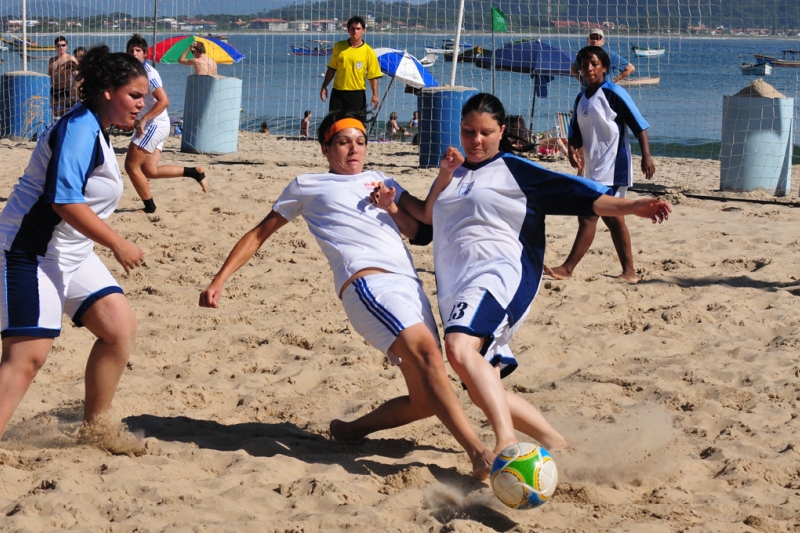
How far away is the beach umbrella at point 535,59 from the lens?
14.7 m

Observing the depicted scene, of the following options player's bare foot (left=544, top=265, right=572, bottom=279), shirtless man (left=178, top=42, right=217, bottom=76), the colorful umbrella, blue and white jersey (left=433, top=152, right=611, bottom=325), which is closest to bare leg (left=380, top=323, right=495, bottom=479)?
blue and white jersey (left=433, top=152, right=611, bottom=325)

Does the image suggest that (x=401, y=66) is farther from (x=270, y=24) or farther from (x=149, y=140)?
(x=149, y=140)

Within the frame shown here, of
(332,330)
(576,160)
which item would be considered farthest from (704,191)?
(332,330)

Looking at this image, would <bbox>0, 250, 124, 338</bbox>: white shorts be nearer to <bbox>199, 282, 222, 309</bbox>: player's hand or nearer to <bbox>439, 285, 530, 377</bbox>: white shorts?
<bbox>199, 282, 222, 309</bbox>: player's hand

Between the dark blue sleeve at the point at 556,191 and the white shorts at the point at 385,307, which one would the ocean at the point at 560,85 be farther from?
the white shorts at the point at 385,307

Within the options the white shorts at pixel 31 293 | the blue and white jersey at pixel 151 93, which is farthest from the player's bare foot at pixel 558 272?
the white shorts at pixel 31 293

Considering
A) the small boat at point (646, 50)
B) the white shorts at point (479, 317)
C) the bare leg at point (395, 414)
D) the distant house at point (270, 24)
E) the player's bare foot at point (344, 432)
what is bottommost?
the player's bare foot at point (344, 432)

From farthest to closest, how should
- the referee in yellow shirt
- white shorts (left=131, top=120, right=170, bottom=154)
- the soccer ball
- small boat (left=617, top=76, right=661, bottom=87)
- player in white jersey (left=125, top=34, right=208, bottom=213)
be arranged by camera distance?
small boat (left=617, top=76, right=661, bottom=87)
the referee in yellow shirt
white shorts (left=131, top=120, right=170, bottom=154)
player in white jersey (left=125, top=34, right=208, bottom=213)
the soccer ball

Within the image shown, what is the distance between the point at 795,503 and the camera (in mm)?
3113

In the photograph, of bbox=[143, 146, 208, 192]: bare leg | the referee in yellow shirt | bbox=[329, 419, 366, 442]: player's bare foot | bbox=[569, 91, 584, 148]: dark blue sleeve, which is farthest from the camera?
the referee in yellow shirt

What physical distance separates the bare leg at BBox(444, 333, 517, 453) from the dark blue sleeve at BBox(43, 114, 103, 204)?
1450 millimetres

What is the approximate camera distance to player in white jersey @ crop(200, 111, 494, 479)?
3205 mm

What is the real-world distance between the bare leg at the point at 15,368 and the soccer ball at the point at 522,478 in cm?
173

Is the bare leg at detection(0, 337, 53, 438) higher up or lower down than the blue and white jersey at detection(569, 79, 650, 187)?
lower down
